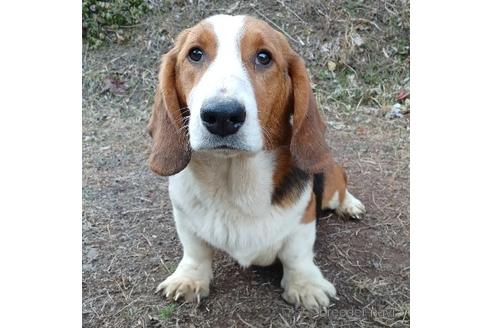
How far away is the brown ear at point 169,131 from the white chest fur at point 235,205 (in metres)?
0.12

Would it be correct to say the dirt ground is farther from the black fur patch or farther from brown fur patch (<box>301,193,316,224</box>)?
the black fur patch

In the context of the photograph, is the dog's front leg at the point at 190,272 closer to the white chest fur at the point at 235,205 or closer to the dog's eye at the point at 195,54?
the white chest fur at the point at 235,205

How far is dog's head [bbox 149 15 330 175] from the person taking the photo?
2.08m

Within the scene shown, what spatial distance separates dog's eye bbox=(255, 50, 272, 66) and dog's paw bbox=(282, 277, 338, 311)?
4.02ft

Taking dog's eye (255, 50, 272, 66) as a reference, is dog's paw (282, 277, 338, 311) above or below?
below

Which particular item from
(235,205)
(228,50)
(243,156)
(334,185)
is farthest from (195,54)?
(334,185)

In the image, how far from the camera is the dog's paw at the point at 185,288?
2850 millimetres

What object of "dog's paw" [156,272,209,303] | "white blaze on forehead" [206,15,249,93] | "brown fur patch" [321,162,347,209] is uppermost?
"white blaze on forehead" [206,15,249,93]

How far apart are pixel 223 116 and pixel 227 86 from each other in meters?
0.14

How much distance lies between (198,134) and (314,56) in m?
4.18

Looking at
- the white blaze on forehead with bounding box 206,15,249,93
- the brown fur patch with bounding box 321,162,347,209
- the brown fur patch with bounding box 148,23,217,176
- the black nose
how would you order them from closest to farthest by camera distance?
the black nose < the white blaze on forehead with bounding box 206,15,249,93 < the brown fur patch with bounding box 148,23,217,176 < the brown fur patch with bounding box 321,162,347,209

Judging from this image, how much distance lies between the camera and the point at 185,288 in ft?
9.36

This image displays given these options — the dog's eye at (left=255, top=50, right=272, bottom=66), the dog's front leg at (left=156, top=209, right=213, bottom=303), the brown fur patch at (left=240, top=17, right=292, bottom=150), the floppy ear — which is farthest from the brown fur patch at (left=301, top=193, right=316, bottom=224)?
the dog's eye at (left=255, top=50, right=272, bottom=66)

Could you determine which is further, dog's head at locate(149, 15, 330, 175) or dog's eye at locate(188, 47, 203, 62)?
dog's eye at locate(188, 47, 203, 62)
